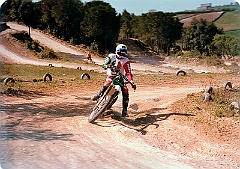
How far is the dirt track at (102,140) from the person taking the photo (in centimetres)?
366

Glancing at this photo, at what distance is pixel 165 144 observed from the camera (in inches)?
178

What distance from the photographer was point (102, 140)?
4527 mm

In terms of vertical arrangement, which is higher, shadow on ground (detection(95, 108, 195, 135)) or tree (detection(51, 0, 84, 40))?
tree (detection(51, 0, 84, 40))

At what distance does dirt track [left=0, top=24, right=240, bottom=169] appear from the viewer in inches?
144

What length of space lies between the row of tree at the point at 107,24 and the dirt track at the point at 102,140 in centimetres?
76

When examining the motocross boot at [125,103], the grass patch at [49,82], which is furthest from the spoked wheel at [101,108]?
the grass patch at [49,82]

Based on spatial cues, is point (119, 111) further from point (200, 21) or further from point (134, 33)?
point (200, 21)

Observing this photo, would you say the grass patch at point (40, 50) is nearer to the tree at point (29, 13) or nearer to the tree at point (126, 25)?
the tree at point (29, 13)

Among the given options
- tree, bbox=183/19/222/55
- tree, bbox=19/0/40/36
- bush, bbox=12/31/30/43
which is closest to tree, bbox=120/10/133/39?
tree, bbox=183/19/222/55

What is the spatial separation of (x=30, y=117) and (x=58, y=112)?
0.59 metres

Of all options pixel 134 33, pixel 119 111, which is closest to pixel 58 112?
pixel 119 111

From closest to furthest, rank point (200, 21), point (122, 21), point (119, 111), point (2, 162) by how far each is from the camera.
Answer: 1. point (2, 162)
2. point (200, 21)
3. point (122, 21)
4. point (119, 111)

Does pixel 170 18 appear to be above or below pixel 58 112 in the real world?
above

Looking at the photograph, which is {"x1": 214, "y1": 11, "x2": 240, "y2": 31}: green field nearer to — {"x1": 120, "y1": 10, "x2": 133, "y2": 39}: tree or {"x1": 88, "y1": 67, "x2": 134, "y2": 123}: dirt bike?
{"x1": 120, "y1": 10, "x2": 133, "y2": 39}: tree
